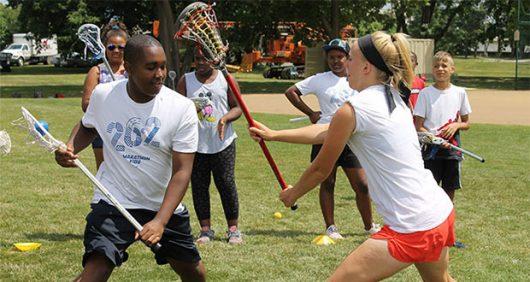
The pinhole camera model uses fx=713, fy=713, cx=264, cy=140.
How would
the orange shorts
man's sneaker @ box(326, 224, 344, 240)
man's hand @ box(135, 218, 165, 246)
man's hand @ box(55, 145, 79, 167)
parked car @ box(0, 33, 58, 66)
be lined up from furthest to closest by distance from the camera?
1. parked car @ box(0, 33, 58, 66)
2. man's sneaker @ box(326, 224, 344, 240)
3. man's hand @ box(55, 145, 79, 167)
4. man's hand @ box(135, 218, 165, 246)
5. the orange shorts

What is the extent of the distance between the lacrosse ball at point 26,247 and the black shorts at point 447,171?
3775 mm

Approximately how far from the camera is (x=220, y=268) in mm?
5996

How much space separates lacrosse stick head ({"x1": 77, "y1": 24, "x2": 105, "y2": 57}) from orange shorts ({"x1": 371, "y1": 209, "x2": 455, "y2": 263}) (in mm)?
3745

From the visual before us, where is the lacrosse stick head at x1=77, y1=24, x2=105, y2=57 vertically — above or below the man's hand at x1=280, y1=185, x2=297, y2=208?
above

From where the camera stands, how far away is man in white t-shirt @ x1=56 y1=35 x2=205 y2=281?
3.94 meters

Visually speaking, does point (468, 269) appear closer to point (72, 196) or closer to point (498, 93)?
point (72, 196)

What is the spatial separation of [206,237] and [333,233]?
1.25 m

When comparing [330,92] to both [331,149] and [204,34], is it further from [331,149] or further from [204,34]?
[331,149]

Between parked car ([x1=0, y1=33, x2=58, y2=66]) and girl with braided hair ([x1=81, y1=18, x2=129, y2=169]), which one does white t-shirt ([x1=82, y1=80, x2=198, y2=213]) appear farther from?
parked car ([x1=0, y1=33, x2=58, y2=66])

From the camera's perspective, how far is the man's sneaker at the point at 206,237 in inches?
268

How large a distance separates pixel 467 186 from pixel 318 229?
11.3 feet

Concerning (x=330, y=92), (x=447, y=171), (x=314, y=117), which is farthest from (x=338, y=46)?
(x=447, y=171)

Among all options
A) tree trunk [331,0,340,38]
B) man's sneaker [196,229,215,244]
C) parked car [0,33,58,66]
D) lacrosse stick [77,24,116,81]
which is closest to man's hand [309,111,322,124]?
man's sneaker [196,229,215,244]

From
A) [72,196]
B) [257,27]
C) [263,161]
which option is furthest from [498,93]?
[72,196]
